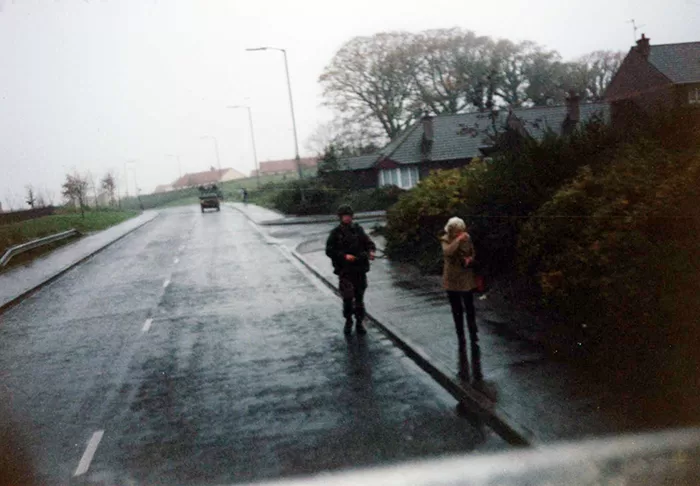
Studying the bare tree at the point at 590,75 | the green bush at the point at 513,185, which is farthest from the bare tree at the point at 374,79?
the green bush at the point at 513,185

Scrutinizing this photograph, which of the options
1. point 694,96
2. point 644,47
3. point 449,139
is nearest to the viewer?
point 694,96

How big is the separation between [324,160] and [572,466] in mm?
38475

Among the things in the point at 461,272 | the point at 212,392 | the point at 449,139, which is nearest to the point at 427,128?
the point at 449,139

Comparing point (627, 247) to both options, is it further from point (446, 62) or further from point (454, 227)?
point (446, 62)

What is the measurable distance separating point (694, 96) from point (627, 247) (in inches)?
123

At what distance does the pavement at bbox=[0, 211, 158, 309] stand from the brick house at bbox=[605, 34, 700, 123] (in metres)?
13.7

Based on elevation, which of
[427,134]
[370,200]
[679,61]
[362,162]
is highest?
[427,134]

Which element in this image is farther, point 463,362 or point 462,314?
point 462,314

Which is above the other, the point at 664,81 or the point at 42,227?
the point at 664,81

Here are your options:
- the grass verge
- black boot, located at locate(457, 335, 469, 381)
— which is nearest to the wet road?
black boot, located at locate(457, 335, 469, 381)

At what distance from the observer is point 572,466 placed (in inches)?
195

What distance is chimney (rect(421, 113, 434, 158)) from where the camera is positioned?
146 feet

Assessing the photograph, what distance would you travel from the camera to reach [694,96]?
8.67m

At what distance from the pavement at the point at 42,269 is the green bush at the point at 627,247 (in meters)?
12.7
